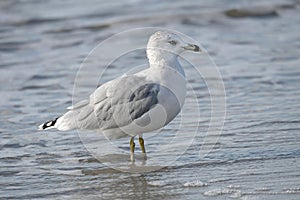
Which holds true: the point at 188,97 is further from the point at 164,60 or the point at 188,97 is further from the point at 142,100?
the point at 142,100

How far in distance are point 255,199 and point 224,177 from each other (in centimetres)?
57

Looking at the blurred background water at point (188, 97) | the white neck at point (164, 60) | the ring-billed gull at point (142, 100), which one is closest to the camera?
the blurred background water at point (188, 97)

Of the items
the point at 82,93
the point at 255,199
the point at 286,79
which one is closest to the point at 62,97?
the point at 82,93

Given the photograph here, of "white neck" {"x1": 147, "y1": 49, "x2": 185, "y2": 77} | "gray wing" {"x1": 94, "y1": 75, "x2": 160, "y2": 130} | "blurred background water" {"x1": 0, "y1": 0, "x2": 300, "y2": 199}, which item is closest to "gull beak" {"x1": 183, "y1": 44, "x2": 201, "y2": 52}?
"white neck" {"x1": 147, "y1": 49, "x2": 185, "y2": 77}

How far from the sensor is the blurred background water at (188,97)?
549 cm

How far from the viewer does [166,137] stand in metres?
6.82

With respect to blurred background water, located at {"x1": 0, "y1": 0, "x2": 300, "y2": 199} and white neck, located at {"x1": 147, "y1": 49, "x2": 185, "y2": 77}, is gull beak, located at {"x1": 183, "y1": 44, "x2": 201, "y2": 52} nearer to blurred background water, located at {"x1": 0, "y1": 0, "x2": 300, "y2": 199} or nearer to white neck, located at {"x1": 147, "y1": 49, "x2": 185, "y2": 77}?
white neck, located at {"x1": 147, "y1": 49, "x2": 185, "y2": 77}

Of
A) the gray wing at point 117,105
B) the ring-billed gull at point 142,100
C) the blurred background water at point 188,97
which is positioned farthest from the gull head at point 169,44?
the blurred background water at point 188,97

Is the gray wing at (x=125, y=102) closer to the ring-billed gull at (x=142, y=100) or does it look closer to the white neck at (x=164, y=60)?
the ring-billed gull at (x=142, y=100)

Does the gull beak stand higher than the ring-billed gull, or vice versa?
the gull beak

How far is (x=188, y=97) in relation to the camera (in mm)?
8211

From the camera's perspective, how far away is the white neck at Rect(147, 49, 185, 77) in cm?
610

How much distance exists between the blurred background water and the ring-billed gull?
0.35 m

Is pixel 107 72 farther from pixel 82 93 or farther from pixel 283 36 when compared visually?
pixel 283 36
